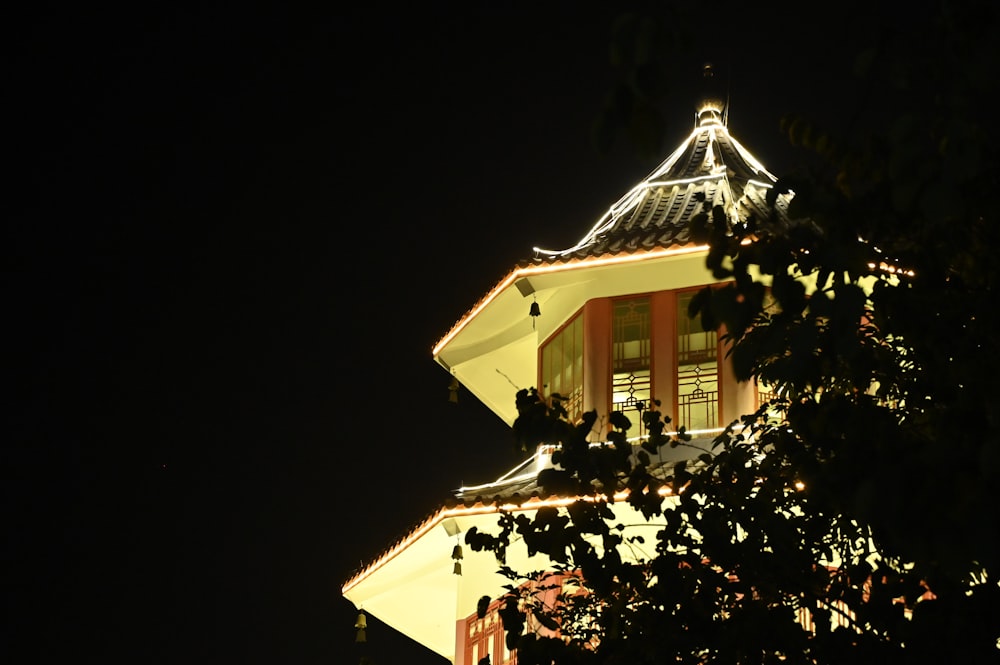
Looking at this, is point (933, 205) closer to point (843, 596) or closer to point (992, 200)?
point (992, 200)

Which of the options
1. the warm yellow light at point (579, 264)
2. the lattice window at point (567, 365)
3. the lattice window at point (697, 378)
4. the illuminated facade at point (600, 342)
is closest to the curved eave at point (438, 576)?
the illuminated facade at point (600, 342)

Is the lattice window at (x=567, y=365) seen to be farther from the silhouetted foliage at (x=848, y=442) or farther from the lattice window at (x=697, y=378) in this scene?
the silhouetted foliage at (x=848, y=442)

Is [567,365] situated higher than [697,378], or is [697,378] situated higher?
[567,365]

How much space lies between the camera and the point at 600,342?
12.6m

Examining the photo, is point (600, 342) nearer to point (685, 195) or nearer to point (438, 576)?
point (685, 195)

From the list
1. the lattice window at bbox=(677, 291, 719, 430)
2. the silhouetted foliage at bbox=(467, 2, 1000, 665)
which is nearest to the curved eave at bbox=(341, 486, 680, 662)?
the lattice window at bbox=(677, 291, 719, 430)

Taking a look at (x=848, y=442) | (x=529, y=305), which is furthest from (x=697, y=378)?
(x=848, y=442)

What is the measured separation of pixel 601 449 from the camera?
7215mm

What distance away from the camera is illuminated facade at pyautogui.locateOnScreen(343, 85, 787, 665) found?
1191cm

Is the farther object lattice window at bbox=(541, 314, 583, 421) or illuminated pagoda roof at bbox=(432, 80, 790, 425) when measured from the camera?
lattice window at bbox=(541, 314, 583, 421)

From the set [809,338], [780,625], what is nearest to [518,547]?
[780,625]

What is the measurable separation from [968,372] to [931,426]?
0.54 metres

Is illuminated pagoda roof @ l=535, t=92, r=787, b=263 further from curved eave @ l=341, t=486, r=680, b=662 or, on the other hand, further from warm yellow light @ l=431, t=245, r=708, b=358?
curved eave @ l=341, t=486, r=680, b=662

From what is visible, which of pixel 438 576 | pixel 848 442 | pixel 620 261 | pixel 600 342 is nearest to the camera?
pixel 848 442
